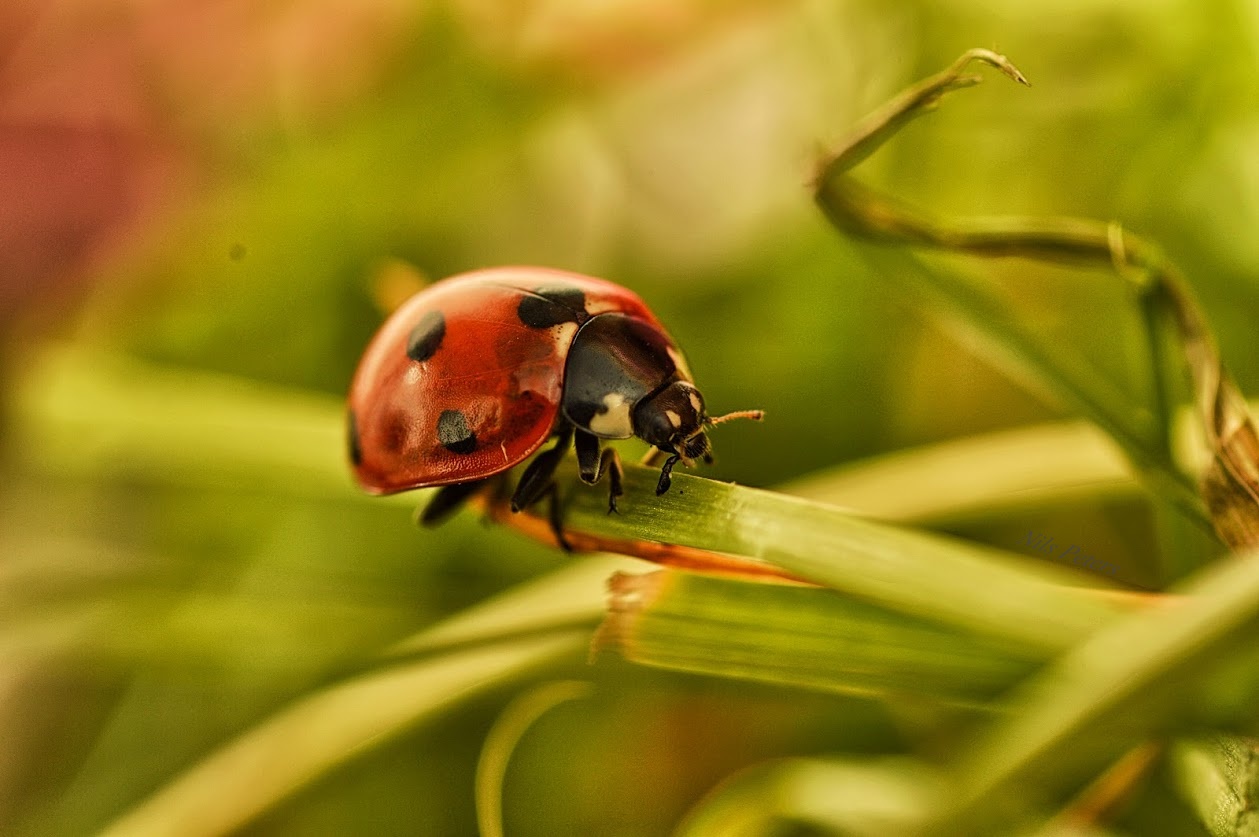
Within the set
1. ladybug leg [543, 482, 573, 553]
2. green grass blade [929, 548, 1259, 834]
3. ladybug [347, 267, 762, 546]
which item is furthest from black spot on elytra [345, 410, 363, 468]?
green grass blade [929, 548, 1259, 834]

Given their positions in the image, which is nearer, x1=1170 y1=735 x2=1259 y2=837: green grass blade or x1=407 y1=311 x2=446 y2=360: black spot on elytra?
x1=1170 y1=735 x2=1259 y2=837: green grass blade

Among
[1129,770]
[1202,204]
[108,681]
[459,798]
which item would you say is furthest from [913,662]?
[108,681]

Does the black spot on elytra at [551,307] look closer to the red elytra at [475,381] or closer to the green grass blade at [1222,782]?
the red elytra at [475,381]

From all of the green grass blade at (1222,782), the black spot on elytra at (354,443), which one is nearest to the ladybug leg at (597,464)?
the black spot on elytra at (354,443)

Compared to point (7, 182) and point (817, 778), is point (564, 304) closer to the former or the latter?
point (817, 778)

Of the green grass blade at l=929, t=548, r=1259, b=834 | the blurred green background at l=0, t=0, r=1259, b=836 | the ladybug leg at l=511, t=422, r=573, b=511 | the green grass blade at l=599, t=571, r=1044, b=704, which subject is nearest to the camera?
the green grass blade at l=929, t=548, r=1259, b=834

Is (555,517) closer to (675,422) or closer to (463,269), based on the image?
(675,422)

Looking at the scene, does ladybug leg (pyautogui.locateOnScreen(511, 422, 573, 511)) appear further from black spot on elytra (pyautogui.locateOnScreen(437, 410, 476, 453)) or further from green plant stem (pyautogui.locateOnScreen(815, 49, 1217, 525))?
green plant stem (pyautogui.locateOnScreen(815, 49, 1217, 525))
